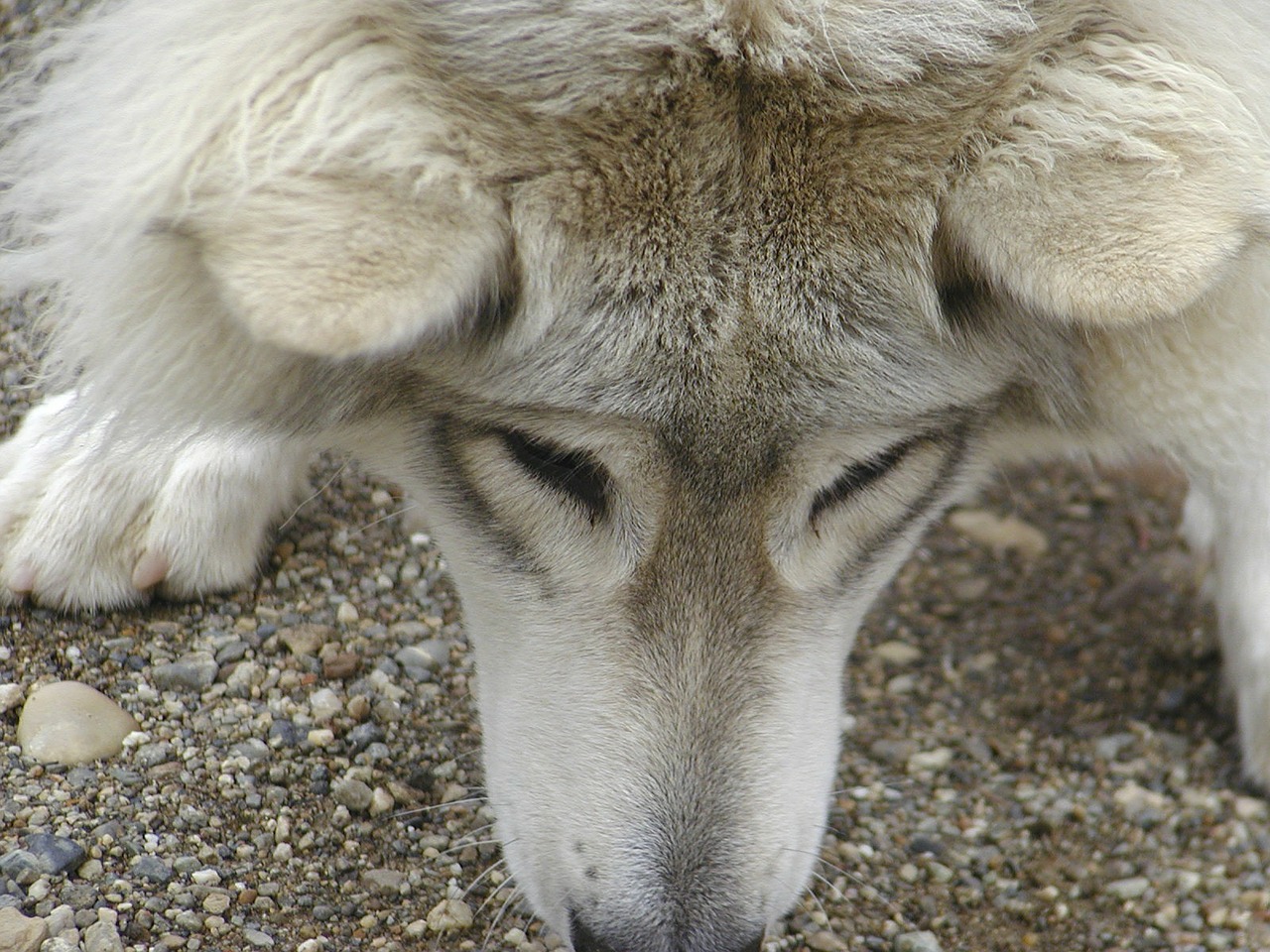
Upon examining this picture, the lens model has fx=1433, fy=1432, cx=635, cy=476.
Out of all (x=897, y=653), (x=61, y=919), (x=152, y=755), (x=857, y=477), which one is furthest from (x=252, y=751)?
(x=897, y=653)

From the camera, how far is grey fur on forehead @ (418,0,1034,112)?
6.61 ft

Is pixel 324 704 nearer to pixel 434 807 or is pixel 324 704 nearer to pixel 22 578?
pixel 434 807

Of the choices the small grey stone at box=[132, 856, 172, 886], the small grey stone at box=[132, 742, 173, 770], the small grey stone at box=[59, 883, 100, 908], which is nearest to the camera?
the small grey stone at box=[59, 883, 100, 908]

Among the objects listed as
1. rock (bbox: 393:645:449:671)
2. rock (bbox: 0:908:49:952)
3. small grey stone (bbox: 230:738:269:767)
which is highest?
rock (bbox: 0:908:49:952)

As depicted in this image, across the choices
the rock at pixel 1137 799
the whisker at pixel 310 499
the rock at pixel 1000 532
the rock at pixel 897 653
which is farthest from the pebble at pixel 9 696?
the rock at pixel 1000 532

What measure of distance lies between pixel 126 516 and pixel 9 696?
1.70ft

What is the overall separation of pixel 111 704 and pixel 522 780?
1005mm

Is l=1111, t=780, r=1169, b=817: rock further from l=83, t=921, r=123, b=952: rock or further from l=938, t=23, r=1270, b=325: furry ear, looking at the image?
l=83, t=921, r=123, b=952: rock

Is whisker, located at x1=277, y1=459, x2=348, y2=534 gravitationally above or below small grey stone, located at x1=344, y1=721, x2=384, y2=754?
above

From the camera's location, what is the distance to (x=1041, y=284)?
6.55 feet

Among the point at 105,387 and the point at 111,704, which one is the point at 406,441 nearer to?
the point at 105,387

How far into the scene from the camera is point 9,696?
115 inches

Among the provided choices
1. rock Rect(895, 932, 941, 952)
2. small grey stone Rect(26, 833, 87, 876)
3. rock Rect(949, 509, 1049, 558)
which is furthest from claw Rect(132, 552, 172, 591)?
rock Rect(949, 509, 1049, 558)

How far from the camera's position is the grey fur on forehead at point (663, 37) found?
79.3 inches
